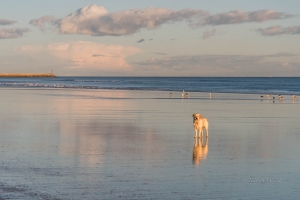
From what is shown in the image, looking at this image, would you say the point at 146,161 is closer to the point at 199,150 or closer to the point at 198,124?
the point at 199,150

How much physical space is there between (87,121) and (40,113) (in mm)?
4949

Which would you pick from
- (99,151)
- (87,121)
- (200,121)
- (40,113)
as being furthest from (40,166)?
(40,113)

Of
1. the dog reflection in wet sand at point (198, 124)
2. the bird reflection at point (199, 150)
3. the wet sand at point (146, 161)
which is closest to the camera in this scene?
the wet sand at point (146, 161)

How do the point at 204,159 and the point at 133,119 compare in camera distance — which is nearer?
the point at 204,159

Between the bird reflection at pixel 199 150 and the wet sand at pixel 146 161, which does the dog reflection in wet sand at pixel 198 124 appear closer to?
the bird reflection at pixel 199 150

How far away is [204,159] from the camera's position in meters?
13.4

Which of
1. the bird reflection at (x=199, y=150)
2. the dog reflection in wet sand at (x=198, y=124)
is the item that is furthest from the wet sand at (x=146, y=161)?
the dog reflection in wet sand at (x=198, y=124)

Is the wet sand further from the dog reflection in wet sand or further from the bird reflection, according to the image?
the dog reflection in wet sand

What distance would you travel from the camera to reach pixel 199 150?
1491cm

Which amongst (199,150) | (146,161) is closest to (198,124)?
(199,150)

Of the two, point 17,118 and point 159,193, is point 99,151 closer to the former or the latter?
point 159,193

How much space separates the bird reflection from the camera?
1341cm

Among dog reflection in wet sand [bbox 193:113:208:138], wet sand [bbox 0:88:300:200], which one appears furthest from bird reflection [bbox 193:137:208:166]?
dog reflection in wet sand [bbox 193:113:208:138]

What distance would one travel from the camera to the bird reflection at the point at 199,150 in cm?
1341
